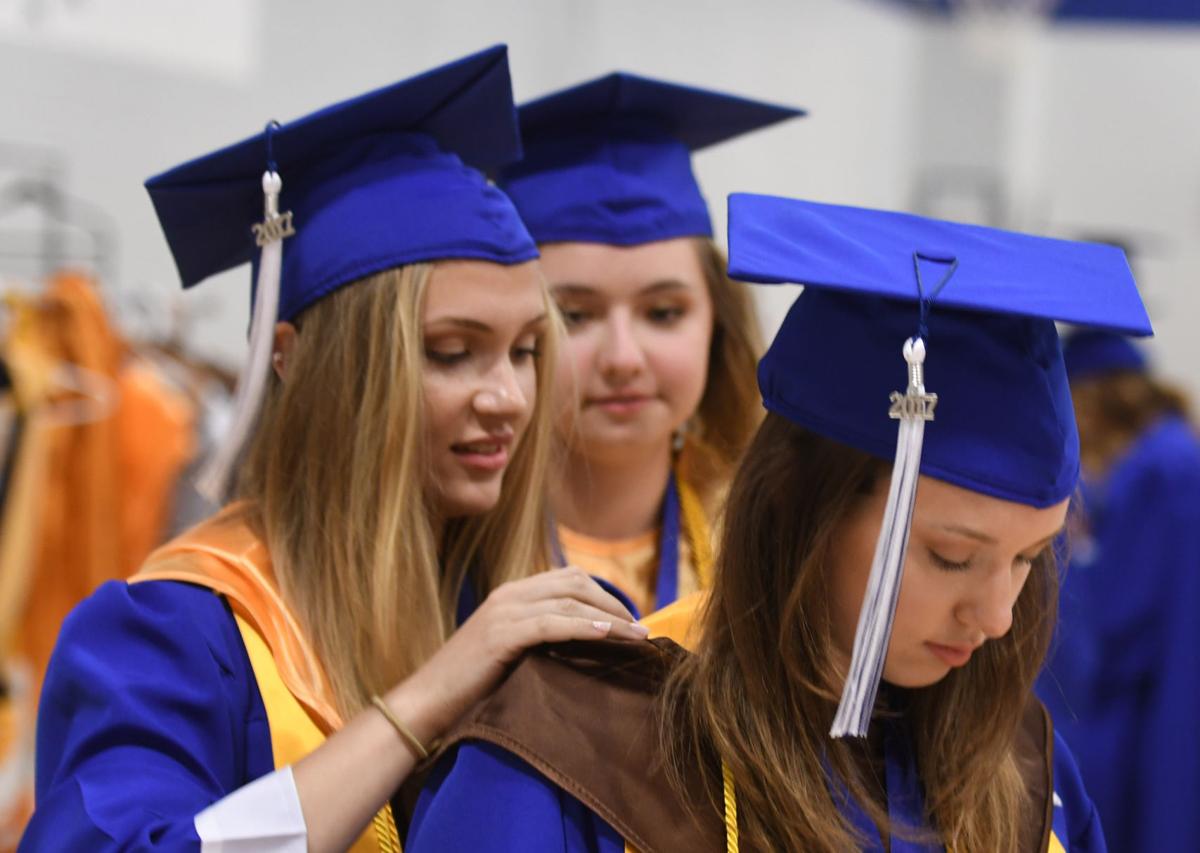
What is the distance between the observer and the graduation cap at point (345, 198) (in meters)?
1.67

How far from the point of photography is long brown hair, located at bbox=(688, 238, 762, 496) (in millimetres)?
2268

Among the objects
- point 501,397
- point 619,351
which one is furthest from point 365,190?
point 619,351

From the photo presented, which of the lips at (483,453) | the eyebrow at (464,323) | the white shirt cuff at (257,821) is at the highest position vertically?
the eyebrow at (464,323)

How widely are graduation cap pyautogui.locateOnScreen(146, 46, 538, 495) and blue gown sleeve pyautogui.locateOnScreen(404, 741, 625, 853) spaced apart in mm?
626

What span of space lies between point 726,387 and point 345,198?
81 cm

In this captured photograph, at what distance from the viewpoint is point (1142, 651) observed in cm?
423

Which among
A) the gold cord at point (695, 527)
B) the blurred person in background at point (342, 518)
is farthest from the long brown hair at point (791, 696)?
the gold cord at point (695, 527)

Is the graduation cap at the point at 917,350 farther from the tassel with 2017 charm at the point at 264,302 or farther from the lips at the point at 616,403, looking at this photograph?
the lips at the point at 616,403

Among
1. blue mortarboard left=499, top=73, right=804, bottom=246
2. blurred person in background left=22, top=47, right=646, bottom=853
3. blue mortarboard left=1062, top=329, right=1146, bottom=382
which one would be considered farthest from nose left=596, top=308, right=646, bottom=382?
blue mortarboard left=1062, top=329, right=1146, bottom=382

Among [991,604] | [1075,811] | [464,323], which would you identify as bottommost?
[1075,811]

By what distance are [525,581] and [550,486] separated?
1.60 feet

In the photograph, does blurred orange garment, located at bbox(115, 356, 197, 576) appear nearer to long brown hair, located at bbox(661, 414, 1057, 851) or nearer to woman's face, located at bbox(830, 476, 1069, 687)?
long brown hair, located at bbox(661, 414, 1057, 851)

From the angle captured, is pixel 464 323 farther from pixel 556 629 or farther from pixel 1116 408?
pixel 1116 408

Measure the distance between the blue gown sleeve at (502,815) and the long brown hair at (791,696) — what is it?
0.10 m
